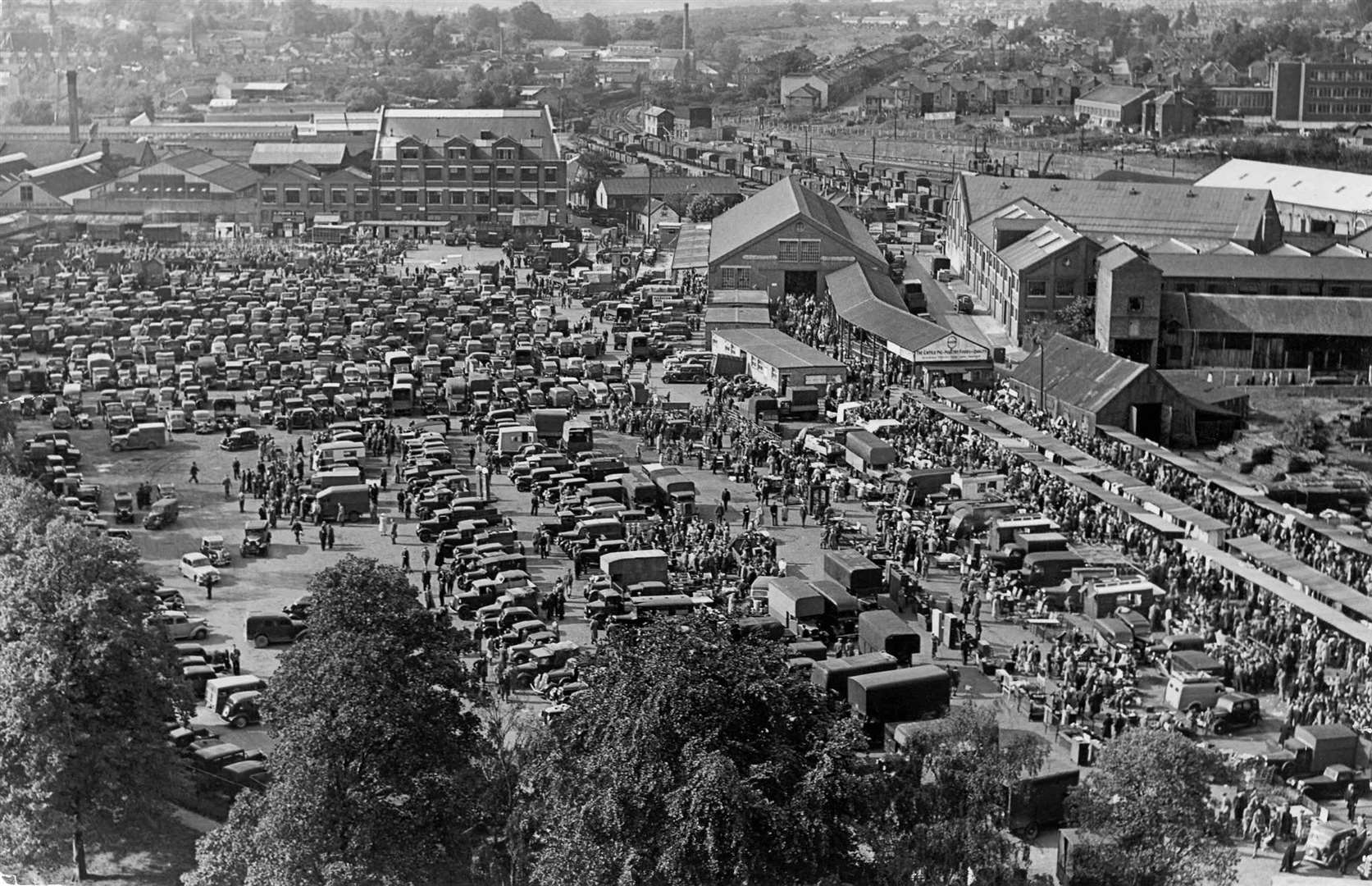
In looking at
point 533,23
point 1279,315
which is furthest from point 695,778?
point 533,23

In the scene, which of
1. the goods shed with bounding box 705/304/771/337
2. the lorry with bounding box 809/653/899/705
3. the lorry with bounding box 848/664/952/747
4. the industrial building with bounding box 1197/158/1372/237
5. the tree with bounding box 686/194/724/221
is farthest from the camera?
the tree with bounding box 686/194/724/221

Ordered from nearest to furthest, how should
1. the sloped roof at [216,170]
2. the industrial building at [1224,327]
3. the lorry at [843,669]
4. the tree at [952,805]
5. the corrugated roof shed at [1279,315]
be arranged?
the tree at [952,805], the lorry at [843,669], the industrial building at [1224,327], the corrugated roof shed at [1279,315], the sloped roof at [216,170]

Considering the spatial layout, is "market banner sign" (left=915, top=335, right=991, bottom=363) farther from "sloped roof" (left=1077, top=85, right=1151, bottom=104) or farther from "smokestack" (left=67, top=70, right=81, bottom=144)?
"sloped roof" (left=1077, top=85, right=1151, bottom=104)

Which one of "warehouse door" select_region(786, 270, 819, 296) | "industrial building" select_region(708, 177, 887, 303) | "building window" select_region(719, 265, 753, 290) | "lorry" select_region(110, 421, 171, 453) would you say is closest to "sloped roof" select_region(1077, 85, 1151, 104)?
"industrial building" select_region(708, 177, 887, 303)

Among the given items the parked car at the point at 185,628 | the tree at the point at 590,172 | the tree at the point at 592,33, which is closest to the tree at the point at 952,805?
the parked car at the point at 185,628

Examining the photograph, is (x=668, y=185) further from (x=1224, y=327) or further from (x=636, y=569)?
(x=636, y=569)

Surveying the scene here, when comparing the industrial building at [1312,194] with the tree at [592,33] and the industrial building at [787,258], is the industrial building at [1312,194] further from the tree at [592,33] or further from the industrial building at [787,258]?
the tree at [592,33]
